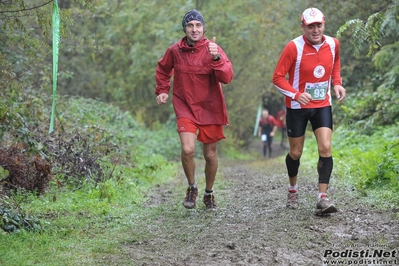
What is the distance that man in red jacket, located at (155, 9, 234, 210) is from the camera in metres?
8.04

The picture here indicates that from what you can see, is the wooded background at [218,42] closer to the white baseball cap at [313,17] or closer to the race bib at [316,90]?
the race bib at [316,90]

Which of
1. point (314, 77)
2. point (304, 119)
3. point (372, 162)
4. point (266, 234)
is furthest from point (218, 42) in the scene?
point (266, 234)

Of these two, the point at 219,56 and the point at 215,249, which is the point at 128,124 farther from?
the point at 215,249

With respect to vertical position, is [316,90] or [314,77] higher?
[314,77]

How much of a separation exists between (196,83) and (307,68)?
1365mm

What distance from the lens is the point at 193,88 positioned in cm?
811

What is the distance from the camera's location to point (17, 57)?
1388 cm

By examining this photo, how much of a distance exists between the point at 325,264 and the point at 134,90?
2363cm

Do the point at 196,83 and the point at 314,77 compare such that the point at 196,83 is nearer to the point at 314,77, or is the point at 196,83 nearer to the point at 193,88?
the point at 193,88

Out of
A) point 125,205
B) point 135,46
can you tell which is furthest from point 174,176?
point 135,46

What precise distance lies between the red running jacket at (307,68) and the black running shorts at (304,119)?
7cm

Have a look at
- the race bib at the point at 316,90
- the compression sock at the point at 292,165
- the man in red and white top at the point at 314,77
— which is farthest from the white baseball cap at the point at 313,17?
the compression sock at the point at 292,165

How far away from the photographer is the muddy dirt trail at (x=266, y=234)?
221 inches

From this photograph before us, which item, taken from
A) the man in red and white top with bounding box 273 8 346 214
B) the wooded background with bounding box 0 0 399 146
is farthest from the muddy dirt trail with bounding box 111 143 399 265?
the wooded background with bounding box 0 0 399 146
